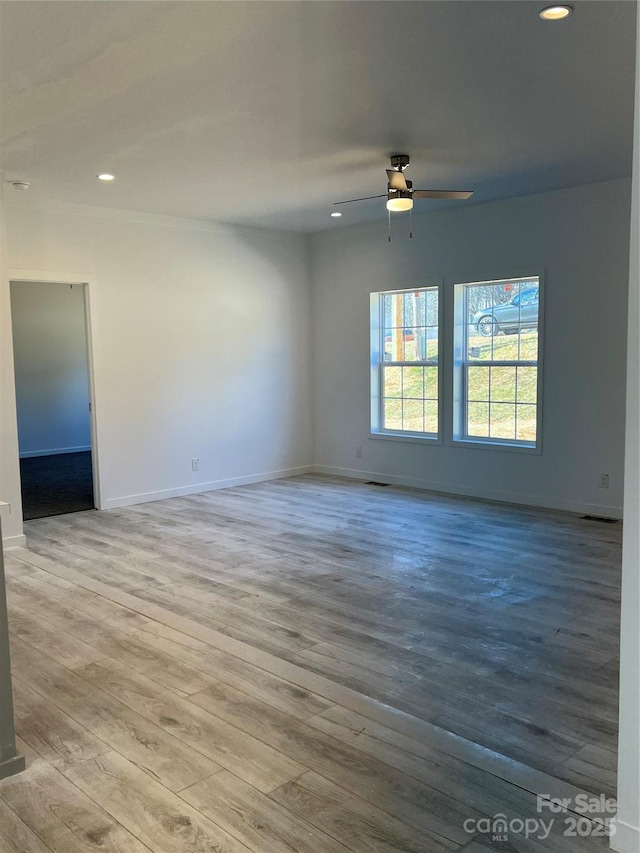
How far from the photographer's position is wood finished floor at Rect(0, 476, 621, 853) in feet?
6.93

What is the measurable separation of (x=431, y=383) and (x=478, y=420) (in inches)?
26.4

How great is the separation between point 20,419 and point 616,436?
825 cm

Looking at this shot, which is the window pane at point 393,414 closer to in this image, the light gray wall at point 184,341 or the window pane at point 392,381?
the window pane at point 392,381

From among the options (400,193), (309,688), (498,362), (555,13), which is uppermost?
(555,13)

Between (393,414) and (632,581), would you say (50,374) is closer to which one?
(393,414)

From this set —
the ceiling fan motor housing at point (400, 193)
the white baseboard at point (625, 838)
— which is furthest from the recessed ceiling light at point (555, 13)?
the white baseboard at point (625, 838)

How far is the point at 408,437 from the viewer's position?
23.8 ft

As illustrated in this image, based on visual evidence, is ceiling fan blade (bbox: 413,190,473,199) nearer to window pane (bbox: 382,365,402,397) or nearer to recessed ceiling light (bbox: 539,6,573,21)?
recessed ceiling light (bbox: 539,6,573,21)

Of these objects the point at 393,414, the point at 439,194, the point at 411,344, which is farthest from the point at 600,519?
the point at 439,194

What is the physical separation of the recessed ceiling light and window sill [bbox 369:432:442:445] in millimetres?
4540

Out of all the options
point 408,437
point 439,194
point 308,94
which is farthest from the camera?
point 408,437

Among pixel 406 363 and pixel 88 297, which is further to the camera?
pixel 406 363

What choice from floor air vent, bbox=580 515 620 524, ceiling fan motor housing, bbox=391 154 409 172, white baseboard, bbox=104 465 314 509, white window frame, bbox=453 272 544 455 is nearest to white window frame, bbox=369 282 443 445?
white window frame, bbox=453 272 544 455

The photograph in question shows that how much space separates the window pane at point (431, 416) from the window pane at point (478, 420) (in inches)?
15.6
